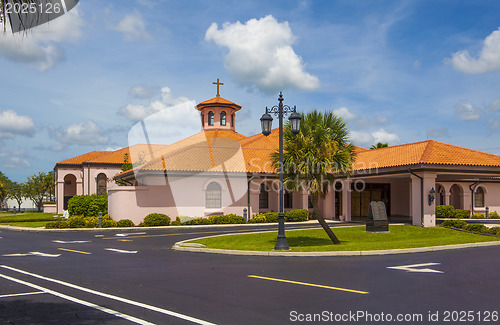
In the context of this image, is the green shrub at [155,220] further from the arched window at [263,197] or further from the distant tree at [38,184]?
the distant tree at [38,184]

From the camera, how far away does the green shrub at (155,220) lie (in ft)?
103

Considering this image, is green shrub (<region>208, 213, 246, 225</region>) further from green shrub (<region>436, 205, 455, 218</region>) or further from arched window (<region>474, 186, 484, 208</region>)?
arched window (<region>474, 186, 484, 208</region>)

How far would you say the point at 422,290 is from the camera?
9.11m

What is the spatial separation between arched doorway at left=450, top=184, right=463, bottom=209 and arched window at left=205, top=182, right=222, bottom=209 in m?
21.5

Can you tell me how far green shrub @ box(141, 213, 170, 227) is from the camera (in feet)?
103

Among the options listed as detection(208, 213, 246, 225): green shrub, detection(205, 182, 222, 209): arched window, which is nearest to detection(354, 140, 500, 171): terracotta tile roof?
detection(208, 213, 246, 225): green shrub

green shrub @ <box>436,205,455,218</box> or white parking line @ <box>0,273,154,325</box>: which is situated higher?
white parking line @ <box>0,273,154,325</box>

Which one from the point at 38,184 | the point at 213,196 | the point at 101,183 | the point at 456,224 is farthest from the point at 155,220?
the point at 38,184

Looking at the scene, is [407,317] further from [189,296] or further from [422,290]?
[189,296]

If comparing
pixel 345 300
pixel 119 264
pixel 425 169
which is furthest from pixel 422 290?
pixel 425 169

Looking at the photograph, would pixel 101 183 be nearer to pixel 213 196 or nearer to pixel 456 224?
pixel 213 196

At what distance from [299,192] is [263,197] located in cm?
301

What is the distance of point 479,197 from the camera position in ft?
135

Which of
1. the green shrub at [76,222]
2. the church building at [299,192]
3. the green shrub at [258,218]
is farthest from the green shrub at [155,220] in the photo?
the green shrub at [258,218]
